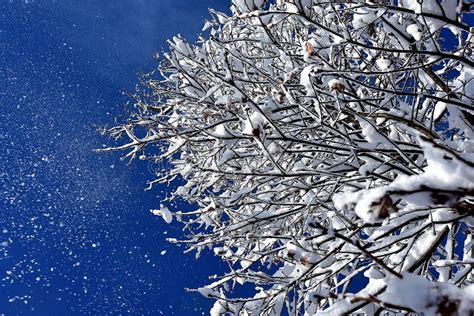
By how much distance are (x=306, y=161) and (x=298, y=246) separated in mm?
1971

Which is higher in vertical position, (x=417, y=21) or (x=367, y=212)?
(x=417, y=21)

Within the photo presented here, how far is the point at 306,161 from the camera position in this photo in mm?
4188

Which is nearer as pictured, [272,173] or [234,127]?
[272,173]

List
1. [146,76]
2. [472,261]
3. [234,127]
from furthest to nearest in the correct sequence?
[146,76]
[234,127]
[472,261]

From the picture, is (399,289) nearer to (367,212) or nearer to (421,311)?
(421,311)

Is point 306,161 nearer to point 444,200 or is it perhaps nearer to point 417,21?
point 417,21

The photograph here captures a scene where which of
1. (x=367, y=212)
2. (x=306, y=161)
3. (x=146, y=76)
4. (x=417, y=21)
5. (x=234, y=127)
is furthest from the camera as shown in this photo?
(x=146, y=76)

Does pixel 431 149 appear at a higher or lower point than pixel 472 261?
higher

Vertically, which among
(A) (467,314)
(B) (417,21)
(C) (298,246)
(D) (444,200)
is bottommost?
(A) (467,314)

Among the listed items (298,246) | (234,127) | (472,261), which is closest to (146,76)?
(234,127)

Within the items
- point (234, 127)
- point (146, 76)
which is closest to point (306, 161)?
point (234, 127)

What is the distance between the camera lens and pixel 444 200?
0.85 metres

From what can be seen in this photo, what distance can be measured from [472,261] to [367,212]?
88 cm

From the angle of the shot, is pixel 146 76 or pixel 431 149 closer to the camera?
pixel 431 149
